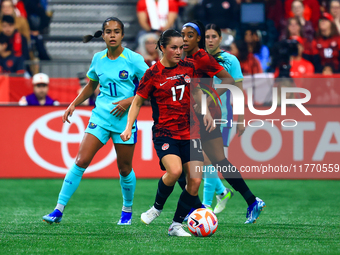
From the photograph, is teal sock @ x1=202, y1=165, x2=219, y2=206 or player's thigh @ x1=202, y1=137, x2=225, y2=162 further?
teal sock @ x1=202, y1=165, x2=219, y2=206

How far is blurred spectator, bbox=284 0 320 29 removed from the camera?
1411 centimetres

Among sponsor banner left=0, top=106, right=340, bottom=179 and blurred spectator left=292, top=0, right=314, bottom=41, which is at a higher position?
blurred spectator left=292, top=0, right=314, bottom=41

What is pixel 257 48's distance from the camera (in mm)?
12070

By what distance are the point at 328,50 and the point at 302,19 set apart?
56.4 inches

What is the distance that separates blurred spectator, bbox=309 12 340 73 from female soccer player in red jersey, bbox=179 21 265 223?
6665 mm

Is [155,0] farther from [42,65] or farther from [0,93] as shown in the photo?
[0,93]

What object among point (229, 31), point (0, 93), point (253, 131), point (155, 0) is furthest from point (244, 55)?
point (0, 93)

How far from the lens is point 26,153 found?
10.3 metres

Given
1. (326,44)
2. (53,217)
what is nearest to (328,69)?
(326,44)

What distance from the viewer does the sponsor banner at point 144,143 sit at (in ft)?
33.6

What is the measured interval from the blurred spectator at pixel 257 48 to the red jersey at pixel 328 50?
1.18 m

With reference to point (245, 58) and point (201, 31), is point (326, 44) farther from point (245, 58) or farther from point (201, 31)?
point (201, 31)

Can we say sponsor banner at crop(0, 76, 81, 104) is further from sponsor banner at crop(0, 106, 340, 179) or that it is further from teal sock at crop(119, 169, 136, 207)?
teal sock at crop(119, 169, 136, 207)

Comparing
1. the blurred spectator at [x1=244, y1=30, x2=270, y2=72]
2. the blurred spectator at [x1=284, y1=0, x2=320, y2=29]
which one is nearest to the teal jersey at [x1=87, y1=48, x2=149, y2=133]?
the blurred spectator at [x1=244, y1=30, x2=270, y2=72]
